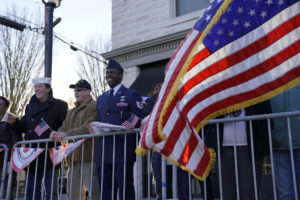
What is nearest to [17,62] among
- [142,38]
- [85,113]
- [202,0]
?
[142,38]

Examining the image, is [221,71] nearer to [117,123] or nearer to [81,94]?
[117,123]

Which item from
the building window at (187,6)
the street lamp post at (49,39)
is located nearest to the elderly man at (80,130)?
the street lamp post at (49,39)

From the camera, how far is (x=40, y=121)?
17.9 ft

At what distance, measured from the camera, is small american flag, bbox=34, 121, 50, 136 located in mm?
5359

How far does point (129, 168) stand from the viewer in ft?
14.6

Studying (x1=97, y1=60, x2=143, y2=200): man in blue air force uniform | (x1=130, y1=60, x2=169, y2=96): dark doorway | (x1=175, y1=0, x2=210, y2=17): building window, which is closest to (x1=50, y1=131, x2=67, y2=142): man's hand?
(x1=97, y1=60, x2=143, y2=200): man in blue air force uniform

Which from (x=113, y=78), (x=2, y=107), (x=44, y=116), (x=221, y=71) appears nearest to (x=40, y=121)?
(x=44, y=116)

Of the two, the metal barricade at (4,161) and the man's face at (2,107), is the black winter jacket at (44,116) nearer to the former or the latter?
the metal barricade at (4,161)

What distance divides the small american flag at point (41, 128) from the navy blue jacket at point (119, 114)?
103cm

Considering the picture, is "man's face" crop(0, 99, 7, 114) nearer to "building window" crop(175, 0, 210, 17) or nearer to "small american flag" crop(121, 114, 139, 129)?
"small american flag" crop(121, 114, 139, 129)

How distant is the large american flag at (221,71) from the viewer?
2840 millimetres

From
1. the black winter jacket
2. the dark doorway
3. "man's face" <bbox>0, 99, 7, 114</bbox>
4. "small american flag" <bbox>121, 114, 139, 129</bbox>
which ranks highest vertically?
the dark doorway

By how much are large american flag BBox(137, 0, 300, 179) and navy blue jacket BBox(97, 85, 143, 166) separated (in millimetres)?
1475

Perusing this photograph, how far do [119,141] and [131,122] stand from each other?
30 cm
